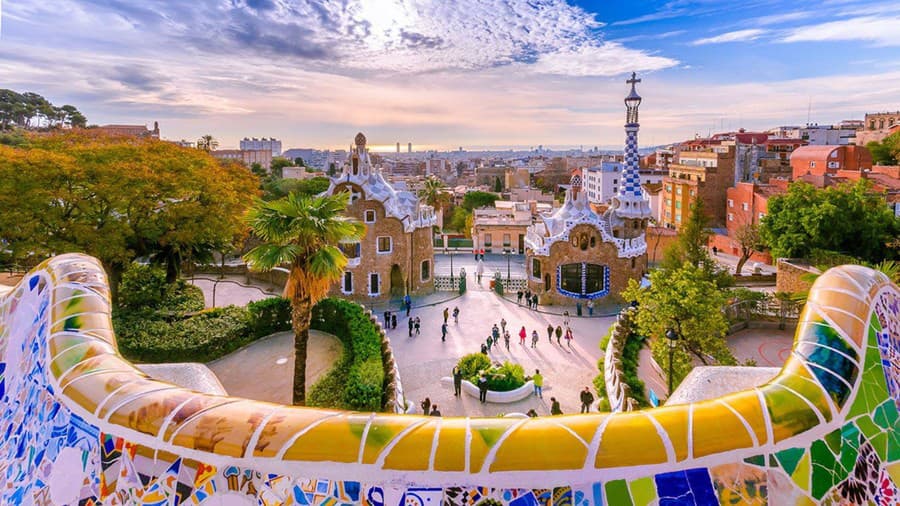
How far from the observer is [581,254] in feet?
104

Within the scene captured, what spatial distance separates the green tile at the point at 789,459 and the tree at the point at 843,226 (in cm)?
3155

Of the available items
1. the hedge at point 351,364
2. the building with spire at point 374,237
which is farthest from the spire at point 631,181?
the hedge at point 351,364

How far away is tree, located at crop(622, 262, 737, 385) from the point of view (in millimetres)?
17812

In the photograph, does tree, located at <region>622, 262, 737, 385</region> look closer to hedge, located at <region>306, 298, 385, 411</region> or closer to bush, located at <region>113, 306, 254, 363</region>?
hedge, located at <region>306, 298, 385, 411</region>

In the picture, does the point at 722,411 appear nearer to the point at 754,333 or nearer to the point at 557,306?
the point at 754,333

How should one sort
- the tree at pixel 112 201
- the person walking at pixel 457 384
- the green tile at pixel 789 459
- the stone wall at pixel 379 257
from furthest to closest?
the stone wall at pixel 379 257, the tree at pixel 112 201, the person walking at pixel 457 384, the green tile at pixel 789 459

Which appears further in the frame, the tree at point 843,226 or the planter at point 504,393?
the tree at point 843,226

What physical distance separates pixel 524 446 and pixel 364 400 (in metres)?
12.4

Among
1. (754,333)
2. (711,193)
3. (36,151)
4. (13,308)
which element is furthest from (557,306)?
(711,193)

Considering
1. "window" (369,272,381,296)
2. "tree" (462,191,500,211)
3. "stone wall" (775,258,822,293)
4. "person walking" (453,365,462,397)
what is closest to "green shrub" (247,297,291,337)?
"person walking" (453,365,462,397)

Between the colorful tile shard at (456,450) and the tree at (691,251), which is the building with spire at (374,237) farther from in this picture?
the colorful tile shard at (456,450)

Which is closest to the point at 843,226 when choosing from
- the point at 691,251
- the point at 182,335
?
the point at 691,251

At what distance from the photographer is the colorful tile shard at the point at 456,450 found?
13.3ft

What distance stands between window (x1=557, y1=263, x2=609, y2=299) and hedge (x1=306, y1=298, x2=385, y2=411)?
43.9 ft
